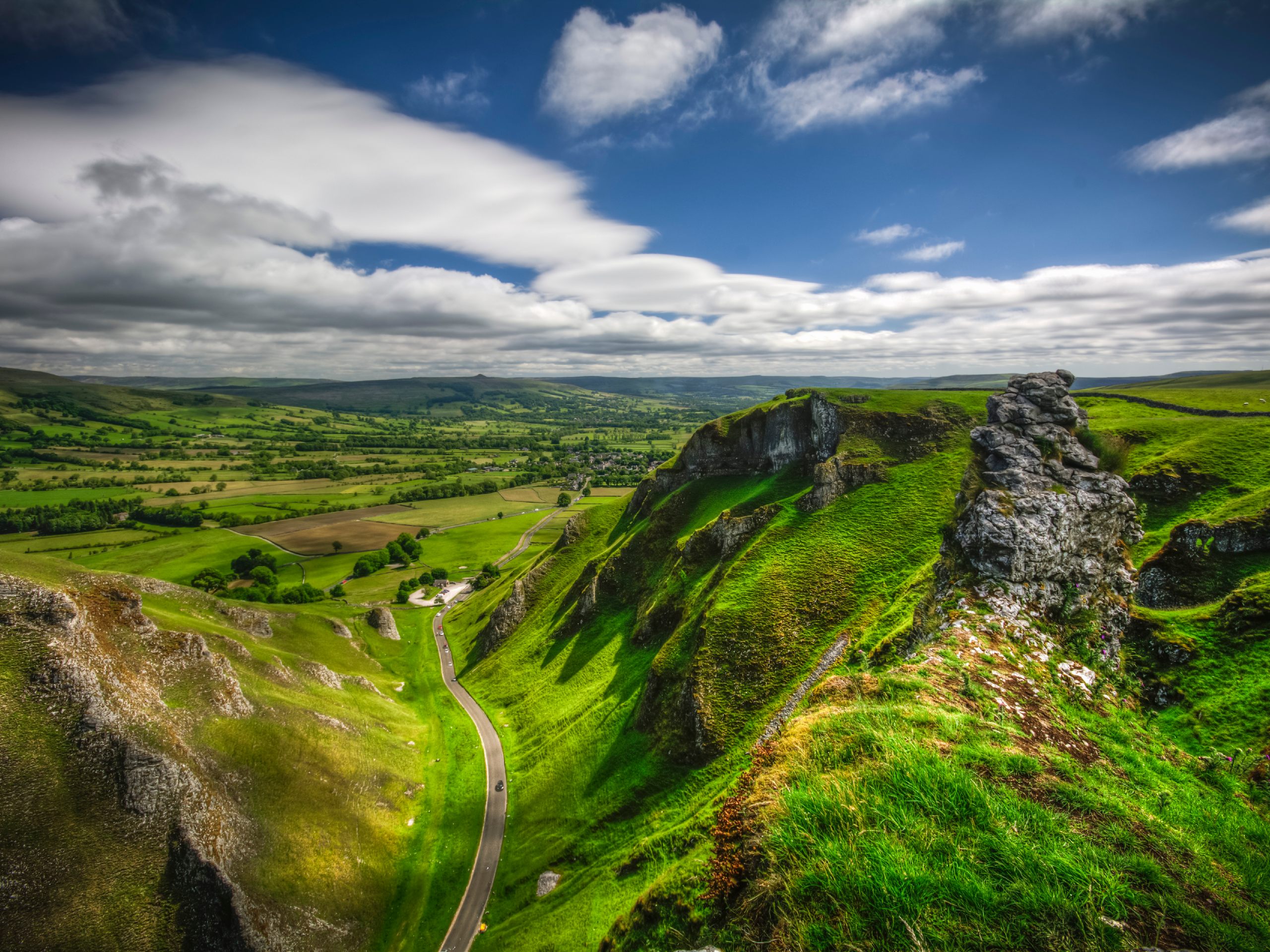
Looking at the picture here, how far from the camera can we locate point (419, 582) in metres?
122

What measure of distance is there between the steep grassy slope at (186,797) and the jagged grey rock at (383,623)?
35839 mm

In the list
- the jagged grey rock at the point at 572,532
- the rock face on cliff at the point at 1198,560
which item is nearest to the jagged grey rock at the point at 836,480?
the rock face on cliff at the point at 1198,560

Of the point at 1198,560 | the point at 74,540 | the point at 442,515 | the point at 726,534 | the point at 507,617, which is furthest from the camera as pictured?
the point at 442,515

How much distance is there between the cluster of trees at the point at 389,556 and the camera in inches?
5108

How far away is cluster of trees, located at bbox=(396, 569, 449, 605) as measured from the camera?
114375mm

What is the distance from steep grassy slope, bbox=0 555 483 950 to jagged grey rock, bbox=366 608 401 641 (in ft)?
118

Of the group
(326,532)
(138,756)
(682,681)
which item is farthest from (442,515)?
(682,681)

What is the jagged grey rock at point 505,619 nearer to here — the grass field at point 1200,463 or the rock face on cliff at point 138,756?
the rock face on cliff at point 138,756

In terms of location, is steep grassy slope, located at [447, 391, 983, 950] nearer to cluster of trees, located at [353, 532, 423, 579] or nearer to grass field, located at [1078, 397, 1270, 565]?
grass field, located at [1078, 397, 1270, 565]

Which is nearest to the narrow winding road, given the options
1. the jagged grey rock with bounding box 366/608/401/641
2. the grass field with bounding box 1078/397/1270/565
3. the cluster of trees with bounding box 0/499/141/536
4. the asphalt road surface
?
the asphalt road surface

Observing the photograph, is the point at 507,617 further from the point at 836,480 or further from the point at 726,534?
the point at 836,480

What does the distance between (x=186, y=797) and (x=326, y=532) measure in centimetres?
14550

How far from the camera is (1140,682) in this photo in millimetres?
19609

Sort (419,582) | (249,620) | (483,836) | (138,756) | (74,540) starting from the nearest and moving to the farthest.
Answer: (138,756) < (483,836) < (249,620) < (419,582) < (74,540)
